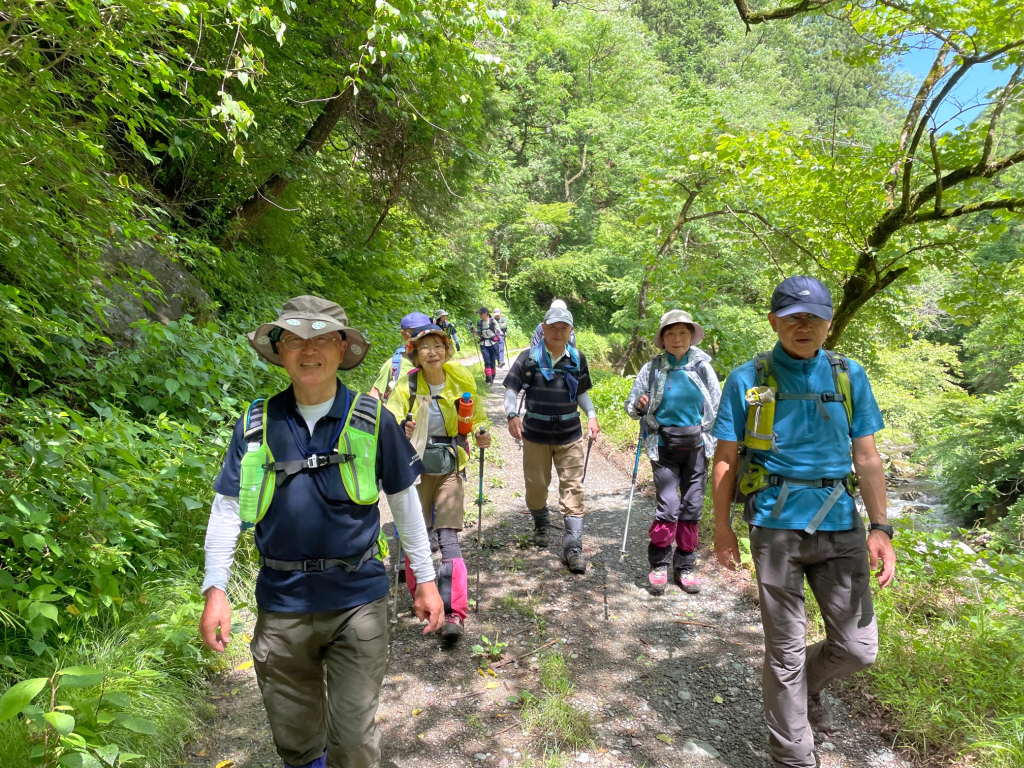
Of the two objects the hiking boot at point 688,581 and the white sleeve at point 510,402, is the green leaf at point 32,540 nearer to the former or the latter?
the white sleeve at point 510,402

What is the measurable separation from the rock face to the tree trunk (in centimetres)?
144

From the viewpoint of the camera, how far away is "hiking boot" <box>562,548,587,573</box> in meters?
4.77

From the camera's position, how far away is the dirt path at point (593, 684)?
2.80 meters

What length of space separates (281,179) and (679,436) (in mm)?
6404

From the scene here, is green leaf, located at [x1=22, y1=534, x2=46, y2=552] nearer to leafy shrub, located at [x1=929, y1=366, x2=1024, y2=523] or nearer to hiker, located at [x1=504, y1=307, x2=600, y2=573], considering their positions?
hiker, located at [x1=504, y1=307, x2=600, y2=573]

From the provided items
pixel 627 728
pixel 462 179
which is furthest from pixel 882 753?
pixel 462 179

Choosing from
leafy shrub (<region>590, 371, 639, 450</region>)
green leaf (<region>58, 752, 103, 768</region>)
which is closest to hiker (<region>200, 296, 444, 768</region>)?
green leaf (<region>58, 752, 103, 768</region>)

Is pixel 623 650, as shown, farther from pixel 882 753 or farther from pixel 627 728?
A: pixel 882 753

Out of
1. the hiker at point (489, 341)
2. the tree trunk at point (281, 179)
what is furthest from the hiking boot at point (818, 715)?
the hiker at point (489, 341)

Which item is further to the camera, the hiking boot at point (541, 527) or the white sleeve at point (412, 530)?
the hiking boot at point (541, 527)

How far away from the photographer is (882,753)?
280 centimetres

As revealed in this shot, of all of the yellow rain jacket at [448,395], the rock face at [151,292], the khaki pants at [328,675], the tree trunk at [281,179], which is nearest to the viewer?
the khaki pants at [328,675]

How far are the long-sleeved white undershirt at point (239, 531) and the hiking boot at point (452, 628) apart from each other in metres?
1.62

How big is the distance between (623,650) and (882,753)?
4.86 ft
